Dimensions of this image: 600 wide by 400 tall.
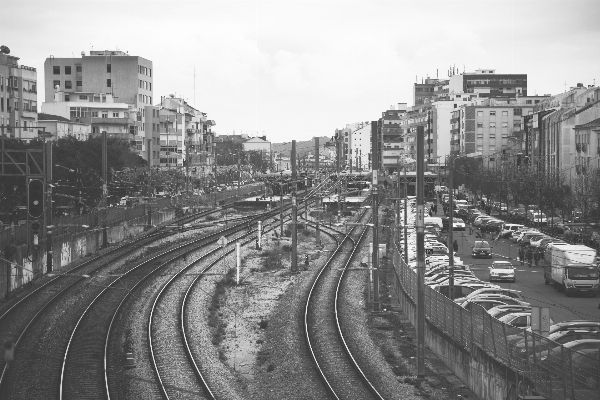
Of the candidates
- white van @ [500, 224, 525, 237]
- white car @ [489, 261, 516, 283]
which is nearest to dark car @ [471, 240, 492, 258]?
white van @ [500, 224, 525, 237]

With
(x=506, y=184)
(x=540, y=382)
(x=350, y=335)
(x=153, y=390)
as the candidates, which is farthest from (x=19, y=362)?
(x=506, y=184)

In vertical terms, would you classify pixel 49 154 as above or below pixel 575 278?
above

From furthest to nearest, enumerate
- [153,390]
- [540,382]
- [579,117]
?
[579,117], [153,390], [540,382]

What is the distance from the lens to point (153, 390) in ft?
64.6

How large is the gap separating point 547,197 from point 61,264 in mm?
30602

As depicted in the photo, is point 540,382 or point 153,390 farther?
point 153,390

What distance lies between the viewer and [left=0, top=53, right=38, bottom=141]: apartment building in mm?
71688

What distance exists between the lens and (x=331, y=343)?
25234mm

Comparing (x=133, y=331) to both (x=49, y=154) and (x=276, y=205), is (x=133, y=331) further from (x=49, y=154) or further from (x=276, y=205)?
(x=276, y=205)

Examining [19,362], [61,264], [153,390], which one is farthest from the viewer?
[61,264]

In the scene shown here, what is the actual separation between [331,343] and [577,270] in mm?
11556

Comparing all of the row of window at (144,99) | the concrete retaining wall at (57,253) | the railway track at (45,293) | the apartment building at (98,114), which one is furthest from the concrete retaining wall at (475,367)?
the row of window at (144,99)

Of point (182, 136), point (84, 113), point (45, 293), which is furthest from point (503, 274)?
point (182, 136)

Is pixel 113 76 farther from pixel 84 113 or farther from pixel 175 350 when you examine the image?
pixel 175 350
